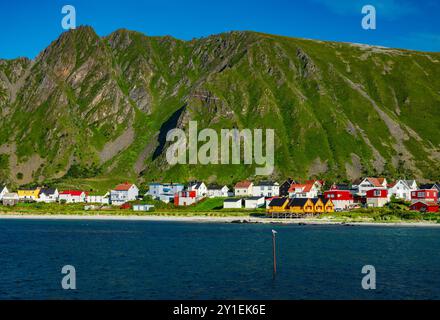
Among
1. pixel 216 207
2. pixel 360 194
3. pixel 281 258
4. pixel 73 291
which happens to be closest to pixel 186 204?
pixel 216 207

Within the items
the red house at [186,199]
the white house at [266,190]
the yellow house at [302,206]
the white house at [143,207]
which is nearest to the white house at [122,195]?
the white house at [143,207]

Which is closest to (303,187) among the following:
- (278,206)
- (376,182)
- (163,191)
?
(376,182)

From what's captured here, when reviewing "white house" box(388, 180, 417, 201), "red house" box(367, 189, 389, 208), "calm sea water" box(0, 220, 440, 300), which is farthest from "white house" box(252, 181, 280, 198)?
"calm sea water" box(0, 220, 440, 300)

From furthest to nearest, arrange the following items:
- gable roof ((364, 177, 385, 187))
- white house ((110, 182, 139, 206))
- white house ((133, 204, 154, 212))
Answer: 1. white house ((110, 182, 139, 206))
2. white house ((133, 204, 154, 212))
3. gable roof ((364, 177, 385, 187))

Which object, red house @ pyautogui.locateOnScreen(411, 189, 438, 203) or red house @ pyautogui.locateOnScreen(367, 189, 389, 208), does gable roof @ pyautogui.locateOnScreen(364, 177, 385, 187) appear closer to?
red house @ pyautogui.locateOnScreen(411, 189, 438, 203)

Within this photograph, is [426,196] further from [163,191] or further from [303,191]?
[163,191]
